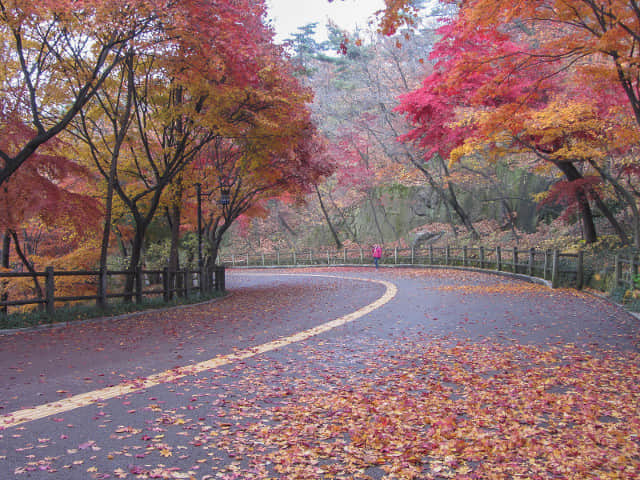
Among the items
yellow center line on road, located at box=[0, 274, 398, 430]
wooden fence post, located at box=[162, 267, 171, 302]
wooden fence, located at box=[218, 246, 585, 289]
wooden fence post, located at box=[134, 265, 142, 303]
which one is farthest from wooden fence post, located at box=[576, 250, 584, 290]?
wooden fence post, located at box=[134, 265, 142, 303]

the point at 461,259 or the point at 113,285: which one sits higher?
the point at 461,259

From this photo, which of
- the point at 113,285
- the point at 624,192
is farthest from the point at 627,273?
the point at 113,285

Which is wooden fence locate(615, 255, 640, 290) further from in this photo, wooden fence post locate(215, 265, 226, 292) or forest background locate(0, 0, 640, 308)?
wooden fence post locate(215, 265, 226, 292)

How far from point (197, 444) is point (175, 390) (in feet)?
5.55

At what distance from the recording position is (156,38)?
37.8 ft

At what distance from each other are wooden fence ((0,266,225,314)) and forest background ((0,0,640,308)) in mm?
632

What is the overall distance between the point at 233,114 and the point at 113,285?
12.5 m

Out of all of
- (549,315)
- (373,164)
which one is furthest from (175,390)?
(373,164)

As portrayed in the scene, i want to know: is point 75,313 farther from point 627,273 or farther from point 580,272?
point 580,272

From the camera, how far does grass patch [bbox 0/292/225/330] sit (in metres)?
10.4

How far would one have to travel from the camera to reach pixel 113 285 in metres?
23.4

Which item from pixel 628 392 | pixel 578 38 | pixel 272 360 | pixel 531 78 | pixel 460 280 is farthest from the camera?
pixel 460 280

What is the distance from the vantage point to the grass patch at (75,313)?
10383 mm

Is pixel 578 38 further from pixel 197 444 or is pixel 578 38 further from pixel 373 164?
Result: pixel 373 164
